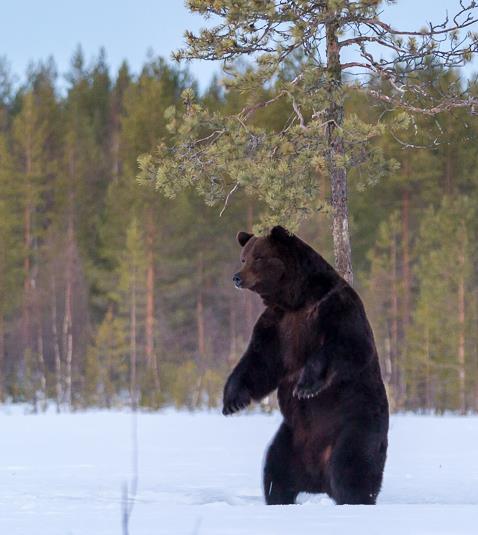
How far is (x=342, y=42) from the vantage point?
9.73 m

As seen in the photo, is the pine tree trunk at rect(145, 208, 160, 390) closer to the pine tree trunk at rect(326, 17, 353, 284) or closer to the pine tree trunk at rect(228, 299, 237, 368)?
the pine tree trunk at rect(228, 299, 237, 368)

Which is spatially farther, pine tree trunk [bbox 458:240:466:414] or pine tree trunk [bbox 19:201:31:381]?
pine tree trunk [bbox 19:201:31:381]

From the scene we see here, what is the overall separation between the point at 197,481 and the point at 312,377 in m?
2.75

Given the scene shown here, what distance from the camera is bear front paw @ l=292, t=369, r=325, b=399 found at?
22.3ft

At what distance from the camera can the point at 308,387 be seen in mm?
6816

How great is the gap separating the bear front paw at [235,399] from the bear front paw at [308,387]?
0.55 m

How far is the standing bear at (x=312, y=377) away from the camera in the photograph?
6.79 meters

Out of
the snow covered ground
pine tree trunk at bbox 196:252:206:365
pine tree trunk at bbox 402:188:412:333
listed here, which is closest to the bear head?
the snow covered ground

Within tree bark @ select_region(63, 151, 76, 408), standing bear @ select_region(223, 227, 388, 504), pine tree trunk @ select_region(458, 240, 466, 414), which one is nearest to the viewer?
standing bear @ select_region(223, 227, 388, 504)

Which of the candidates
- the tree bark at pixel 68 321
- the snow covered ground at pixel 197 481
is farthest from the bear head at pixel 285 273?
the tree bark at pixel 68 321

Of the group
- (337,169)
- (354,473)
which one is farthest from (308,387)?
(337,169)

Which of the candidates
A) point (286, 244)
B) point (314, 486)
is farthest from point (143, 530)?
point (286, 244)

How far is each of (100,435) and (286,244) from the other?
30.6 ft

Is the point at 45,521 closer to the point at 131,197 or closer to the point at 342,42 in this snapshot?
the point at 342,42
